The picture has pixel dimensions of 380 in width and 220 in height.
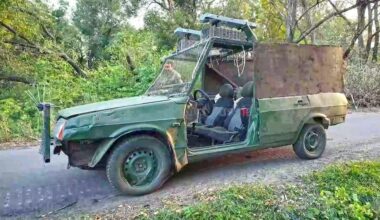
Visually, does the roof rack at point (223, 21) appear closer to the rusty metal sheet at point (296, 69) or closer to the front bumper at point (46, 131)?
the rusty metal sheet at point (296, 69)

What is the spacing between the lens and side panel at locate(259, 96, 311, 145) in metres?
4.80

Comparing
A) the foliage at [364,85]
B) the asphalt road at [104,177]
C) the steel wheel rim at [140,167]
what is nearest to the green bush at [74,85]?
the asphalt road at [104,177]

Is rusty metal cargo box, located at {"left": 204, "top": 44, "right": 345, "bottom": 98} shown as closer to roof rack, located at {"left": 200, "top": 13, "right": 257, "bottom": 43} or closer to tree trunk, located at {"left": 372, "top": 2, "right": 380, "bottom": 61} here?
roof rack, located at {"left": 200, "top": 13, "right": 257, "bottom": 43}

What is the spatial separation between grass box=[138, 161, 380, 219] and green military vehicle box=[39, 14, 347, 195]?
72 centimetres

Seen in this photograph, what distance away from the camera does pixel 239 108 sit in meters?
5.19

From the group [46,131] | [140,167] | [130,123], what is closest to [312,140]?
[140,167]

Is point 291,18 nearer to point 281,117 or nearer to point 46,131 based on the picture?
point 281,117

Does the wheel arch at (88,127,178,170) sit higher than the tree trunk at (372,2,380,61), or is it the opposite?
the tree trunk at (372,2,380,61)

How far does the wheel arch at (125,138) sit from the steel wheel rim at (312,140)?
2197mm

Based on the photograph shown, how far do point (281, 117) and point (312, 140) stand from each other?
0.81 metres

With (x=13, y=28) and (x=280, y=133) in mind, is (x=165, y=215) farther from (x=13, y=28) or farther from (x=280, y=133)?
(x=13, y=28)

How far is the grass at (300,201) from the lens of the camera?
11.4 ft

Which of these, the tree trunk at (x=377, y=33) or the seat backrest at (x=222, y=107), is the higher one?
the tree trunk at (x=377, y=33)

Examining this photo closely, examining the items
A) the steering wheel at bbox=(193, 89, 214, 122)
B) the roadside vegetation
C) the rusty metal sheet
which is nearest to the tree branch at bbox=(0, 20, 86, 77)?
the roadside vegetation
